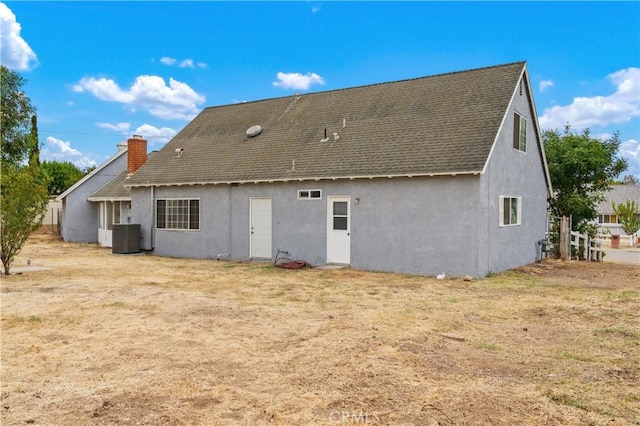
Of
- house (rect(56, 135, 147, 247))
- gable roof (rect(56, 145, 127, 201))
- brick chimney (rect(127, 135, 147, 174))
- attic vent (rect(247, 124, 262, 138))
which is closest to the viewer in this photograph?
attic vent (rect(247, 124, 262, 138))

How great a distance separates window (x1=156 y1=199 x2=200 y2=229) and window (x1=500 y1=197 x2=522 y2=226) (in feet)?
37.1

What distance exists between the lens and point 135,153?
22531mm

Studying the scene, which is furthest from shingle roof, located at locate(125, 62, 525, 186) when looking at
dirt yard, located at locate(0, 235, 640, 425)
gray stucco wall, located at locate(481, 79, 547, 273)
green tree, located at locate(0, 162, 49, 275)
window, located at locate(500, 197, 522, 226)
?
green tree, located at locate(0, 162, 49, 275)

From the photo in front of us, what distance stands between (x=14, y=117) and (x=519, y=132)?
112 ft

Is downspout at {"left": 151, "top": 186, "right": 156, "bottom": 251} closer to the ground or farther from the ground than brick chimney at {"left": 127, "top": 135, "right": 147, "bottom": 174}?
closer to the ground

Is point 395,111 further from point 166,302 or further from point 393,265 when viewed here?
point 166,302

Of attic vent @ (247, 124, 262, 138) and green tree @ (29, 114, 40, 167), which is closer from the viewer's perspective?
attic vent @ (247, 124, 262, 138)

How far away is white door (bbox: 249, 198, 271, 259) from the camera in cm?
1714

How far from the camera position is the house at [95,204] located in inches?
993

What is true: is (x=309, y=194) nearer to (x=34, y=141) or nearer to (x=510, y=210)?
(x=510, y=210)

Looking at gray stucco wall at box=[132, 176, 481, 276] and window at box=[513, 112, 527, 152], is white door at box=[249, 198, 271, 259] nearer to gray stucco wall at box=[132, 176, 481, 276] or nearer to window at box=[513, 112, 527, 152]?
gray stucco wall at box=[132, 176, 481, 276]

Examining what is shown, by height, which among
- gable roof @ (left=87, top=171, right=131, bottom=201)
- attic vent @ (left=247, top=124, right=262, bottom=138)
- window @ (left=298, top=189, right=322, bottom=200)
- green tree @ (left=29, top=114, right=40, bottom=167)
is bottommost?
window @ (left=298, top=189, right=322, bottom=200)

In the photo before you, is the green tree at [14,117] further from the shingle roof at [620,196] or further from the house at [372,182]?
the shingle roof at [620,196]

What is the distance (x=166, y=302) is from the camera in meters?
Answer: 9.61
